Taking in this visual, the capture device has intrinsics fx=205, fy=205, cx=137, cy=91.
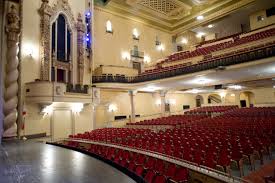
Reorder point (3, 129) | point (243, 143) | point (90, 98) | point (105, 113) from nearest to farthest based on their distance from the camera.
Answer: point (243, 143) < point (3, 129) < point (90, 98) < point (105, 113)

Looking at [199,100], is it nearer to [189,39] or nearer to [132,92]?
[189,39]

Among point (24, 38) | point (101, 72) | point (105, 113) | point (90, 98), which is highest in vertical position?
point (24, 38)

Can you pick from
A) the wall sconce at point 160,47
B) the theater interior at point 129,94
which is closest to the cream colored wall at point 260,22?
the theater interior at point 129,94

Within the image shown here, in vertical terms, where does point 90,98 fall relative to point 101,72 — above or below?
below

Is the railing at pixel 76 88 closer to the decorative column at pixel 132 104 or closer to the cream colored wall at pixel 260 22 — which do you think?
the decorative column at pixel 132 104

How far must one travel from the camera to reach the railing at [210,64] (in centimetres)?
981

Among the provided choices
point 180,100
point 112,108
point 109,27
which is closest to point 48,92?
point 112,108

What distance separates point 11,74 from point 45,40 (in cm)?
272

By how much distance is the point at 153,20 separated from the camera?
19781mm

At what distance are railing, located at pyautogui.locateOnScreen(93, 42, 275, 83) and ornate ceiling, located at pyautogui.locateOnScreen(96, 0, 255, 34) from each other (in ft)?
20.9

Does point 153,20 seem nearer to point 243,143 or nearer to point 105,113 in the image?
point 105,113

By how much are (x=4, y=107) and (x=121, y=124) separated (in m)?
7.82

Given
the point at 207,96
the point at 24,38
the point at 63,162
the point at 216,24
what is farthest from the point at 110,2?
the point at 63,162

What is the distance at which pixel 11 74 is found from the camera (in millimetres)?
9695
